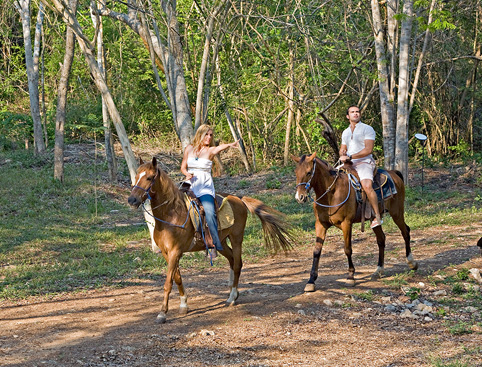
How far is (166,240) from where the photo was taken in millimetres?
7660

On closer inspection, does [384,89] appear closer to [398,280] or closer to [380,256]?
[380,256]

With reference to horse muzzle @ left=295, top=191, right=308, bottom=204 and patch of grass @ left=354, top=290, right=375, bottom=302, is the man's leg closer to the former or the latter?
patch of grass @ left=354, top=290, right=375, bottom=302

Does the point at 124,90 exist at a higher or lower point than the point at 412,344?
higher

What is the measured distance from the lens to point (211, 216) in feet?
26.1

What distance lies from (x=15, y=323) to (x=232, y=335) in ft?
9.58

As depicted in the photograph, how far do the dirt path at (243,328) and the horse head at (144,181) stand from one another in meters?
1.61

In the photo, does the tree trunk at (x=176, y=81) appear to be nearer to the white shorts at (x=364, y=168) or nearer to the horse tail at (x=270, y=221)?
the horse tail at (x=270, y=221)

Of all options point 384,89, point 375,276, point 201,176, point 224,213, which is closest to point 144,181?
point 201,176

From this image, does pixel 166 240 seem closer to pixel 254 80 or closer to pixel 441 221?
pixel 441 221

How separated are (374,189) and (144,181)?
4128 mm

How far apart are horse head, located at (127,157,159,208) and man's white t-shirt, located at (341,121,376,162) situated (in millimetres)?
3453

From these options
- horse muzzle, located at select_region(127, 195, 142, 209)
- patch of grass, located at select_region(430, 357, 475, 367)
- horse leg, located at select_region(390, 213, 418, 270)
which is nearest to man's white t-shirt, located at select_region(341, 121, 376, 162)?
horse leg, located at select_region(390, 213, 418, 270)

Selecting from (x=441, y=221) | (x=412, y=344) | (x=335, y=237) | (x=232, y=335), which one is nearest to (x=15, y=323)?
(x=232, y=335)

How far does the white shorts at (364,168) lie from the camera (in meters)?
9.48
